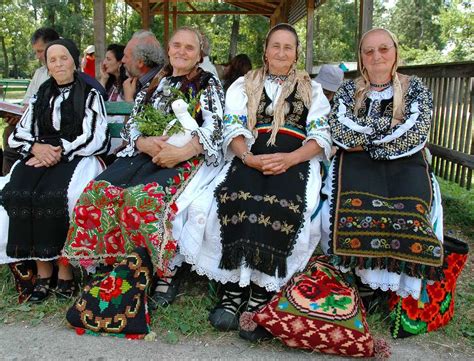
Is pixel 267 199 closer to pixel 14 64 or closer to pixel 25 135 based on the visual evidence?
pixel 25 135

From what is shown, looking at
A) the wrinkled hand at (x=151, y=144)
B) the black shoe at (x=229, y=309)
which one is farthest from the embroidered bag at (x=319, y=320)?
the wrinkled hand at (x=151, y=144)

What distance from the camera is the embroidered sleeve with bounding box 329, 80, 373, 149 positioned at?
307 centimetres

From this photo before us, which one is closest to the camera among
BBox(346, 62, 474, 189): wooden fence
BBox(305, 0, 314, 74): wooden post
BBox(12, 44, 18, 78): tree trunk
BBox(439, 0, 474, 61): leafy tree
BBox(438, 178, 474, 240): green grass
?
BBox(346, 62, 474, 189): wooden fence

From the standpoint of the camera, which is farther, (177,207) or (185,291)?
(185,291)

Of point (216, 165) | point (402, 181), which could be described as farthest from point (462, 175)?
point (216, 165)

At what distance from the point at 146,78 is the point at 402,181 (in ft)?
7.32

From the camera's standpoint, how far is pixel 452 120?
5.09m

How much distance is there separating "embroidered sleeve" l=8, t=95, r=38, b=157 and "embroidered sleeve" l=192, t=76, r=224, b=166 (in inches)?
46.5

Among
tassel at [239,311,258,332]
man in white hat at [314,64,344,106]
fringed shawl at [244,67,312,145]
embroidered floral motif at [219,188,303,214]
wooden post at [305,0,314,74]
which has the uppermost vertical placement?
wooden post at [305,0,314,74]

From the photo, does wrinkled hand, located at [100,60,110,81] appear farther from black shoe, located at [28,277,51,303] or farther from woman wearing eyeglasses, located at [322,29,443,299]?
woman wearing eyeglasses, located at [322,29,443,299]

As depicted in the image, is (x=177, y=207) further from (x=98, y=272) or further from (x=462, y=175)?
(x=462, y=175)

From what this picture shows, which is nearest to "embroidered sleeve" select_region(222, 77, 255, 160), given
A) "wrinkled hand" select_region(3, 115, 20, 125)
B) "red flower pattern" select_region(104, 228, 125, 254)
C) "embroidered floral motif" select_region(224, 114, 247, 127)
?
"embroidered floral motif" select_region(224, 114, 247, 127)

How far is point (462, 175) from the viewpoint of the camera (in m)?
5.05

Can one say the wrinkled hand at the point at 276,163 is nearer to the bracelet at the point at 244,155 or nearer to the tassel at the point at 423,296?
the bracelet at the point at 244,155
